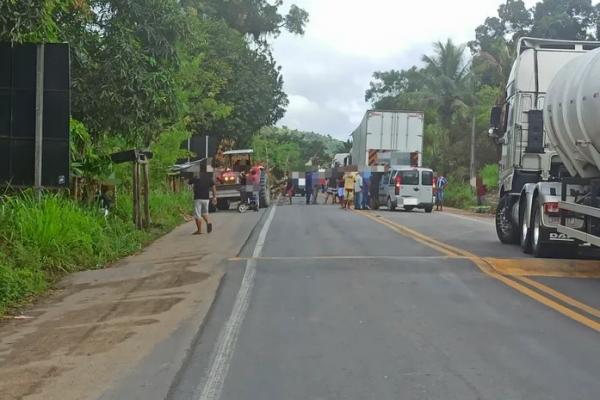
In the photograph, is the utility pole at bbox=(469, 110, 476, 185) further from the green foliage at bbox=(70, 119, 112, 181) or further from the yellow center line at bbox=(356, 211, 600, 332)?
the green foliage at bbox=(70, 119, 112, 181)

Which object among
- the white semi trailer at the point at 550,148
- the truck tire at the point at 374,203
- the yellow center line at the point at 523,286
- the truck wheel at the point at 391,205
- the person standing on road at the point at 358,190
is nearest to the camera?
the yellow center line at the point at 523,286

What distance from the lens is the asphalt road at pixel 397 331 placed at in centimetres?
532

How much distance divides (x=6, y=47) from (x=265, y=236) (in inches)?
263

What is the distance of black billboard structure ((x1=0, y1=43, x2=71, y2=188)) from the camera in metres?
12.2

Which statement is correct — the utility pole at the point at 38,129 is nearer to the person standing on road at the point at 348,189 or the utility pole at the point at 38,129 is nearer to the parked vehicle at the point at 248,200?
the parked vehicle at the point at 248,200

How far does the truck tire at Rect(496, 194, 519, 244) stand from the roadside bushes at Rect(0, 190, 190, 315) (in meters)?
7.55

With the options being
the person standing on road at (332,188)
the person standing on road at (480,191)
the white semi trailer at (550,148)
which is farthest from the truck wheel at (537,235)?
the person standing on road at (332,188)

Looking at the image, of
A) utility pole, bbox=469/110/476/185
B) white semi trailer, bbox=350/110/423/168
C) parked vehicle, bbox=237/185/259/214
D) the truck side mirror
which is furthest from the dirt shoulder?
utility pole, bbox=469/110/476/185

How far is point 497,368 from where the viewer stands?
18.8ft

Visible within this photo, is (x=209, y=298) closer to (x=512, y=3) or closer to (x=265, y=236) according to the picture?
(x=265, y=236)

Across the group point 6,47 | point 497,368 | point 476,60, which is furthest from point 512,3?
point 497,368

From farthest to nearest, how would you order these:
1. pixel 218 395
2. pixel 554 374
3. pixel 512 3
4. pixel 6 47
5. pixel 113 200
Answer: pixel 512 3 → pixel 113 200 → pixel 6 47 → pixel 554 374 → pixel 218 395

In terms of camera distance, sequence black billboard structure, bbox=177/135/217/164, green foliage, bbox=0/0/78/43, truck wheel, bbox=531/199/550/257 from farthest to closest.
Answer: black billboard structure, bbox=177/135/217/164, truck wheel, bbox=531/199/550/257, green foliage, bbox=0/0/78/43

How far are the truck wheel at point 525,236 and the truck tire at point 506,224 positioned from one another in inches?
29.7
